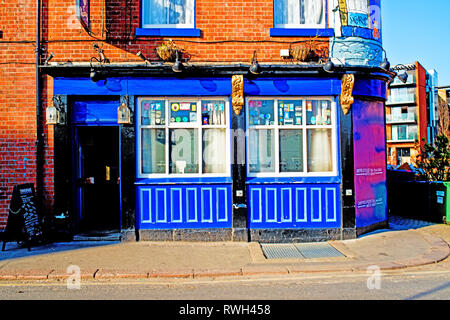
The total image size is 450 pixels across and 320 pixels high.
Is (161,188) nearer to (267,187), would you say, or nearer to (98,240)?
(98,240)

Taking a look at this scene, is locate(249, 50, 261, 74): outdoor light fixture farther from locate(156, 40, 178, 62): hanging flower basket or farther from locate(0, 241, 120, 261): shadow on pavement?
locate(0, 241, 120, 261): shadow on pavement

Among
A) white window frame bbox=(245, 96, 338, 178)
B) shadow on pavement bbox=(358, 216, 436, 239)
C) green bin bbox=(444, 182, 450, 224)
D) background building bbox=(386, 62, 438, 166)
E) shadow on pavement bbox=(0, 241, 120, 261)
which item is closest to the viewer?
shadow on pavement bbox=(0, 241, 120, 261)

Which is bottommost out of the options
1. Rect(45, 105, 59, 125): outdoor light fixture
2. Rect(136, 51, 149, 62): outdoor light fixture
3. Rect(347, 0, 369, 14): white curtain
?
Rect(45, 105, 59, 125): outdoor light fixture

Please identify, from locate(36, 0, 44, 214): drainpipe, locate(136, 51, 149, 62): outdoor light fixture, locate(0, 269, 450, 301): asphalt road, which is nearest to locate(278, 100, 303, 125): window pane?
locate(136, 51, 149, 62): outdoor light fixture

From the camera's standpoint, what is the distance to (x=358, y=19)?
859 cm

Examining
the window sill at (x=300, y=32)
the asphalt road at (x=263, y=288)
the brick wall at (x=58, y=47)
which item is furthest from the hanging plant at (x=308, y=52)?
the asphalt road at (x=263, y=288)

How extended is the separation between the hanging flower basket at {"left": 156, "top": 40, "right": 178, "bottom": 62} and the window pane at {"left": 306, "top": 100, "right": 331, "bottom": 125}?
3.31 meters

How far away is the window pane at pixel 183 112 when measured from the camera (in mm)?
8406

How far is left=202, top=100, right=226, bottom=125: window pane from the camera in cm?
844

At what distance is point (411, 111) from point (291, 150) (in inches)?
2258

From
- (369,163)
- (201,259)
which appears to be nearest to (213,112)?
(201,259)

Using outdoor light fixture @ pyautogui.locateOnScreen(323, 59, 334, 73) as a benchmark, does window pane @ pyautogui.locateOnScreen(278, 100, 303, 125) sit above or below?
below

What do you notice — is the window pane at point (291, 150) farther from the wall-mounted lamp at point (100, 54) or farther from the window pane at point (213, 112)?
the wall-mounted lamp at point (100, 54)

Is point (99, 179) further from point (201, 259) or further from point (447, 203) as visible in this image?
point (447, 203)
